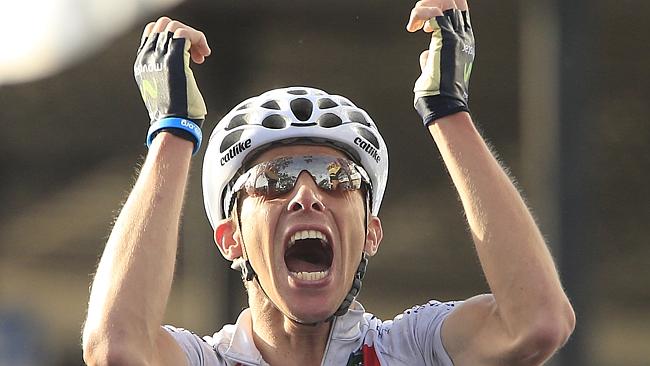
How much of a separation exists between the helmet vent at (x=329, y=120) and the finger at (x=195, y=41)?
0.43 meters

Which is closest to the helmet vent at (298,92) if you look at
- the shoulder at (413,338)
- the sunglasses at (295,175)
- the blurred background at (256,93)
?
the sunglasses at (295,175)

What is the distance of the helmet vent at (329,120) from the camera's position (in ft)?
15.3

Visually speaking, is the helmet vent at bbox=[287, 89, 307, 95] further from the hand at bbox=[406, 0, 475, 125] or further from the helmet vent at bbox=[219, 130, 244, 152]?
the hand at bbox=[406, 0, 475, 125]

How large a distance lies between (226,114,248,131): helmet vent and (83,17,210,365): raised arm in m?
0.17

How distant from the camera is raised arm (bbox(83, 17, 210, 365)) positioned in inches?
165

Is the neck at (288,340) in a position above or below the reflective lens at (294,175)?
below

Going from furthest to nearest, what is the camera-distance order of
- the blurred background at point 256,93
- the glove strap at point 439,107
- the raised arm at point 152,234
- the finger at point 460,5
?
the blurred background at point 256,93 → the finger at point 460,5 → the glove strap at point 439,107 → the raised arm at point 152,234

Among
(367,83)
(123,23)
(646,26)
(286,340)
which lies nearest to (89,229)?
(367,83)

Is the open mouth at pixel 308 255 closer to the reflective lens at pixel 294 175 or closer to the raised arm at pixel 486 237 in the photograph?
the reflective lens at pixel 294 175

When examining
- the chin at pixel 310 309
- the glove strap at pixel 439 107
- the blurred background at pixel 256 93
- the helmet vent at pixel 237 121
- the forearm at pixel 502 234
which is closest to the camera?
the forearm at pixel 502 234

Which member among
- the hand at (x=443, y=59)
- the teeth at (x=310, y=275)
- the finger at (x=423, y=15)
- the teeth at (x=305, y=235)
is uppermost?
the finger at (x=423, y=15)

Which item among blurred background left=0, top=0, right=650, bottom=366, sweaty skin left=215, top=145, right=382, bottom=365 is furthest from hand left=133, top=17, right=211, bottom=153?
blurred background left=0, top=0, right=650, bottom=366

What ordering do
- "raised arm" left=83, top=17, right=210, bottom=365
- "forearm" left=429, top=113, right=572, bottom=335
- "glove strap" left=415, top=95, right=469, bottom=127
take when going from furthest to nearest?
1. "glove strap" left=415, top=95, right=469, bottom=127
2. "forearm" left=429, top=113, right=572, bottom=335
3. "raised arm" left=83, top=17, right=210, bottom=365

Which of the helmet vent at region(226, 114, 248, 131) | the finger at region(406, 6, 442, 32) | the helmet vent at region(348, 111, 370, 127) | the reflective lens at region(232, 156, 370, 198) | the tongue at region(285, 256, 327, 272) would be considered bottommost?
the tongue at region(285, 256, 327, 272)
